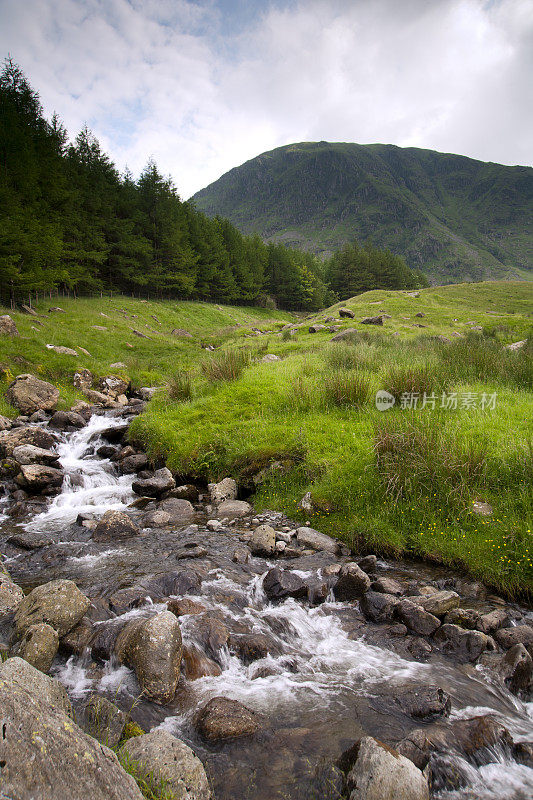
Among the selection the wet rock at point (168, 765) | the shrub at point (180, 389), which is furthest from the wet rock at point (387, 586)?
the shrub at point (180, 389)

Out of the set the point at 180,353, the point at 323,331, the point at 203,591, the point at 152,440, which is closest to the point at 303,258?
the point at 323,331

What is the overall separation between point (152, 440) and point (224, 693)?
8564 millimetres

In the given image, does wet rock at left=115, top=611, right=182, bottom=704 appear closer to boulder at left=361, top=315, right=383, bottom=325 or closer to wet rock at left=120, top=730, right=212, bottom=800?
wet rock at left=120, top=730, right=212, bottom=800

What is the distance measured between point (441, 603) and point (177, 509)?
228 inches

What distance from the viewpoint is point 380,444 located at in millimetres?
7727

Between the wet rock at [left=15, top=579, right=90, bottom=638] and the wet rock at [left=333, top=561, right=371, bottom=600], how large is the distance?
3.54 meters

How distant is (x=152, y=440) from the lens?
463 inches

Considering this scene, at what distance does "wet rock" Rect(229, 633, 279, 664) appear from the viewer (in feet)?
14.9

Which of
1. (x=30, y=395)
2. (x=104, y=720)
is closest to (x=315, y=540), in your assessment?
(x=104, y=720)

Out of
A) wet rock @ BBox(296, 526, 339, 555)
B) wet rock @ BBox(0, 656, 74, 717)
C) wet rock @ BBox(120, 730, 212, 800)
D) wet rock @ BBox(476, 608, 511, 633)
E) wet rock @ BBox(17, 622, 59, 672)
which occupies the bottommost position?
wet rock @ BBox(296, 526, 339, 555)

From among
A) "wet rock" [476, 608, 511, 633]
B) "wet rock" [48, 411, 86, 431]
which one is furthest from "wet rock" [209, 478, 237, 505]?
"wet rock" [48, 411, 86, 431]

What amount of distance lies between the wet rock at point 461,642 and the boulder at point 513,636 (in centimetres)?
21

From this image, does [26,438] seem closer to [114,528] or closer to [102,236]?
[114,528]

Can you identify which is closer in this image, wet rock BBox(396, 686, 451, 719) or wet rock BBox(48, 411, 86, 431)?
wet rock BBox(396, 686, 451, 719)
